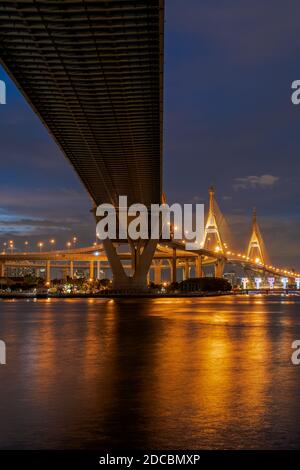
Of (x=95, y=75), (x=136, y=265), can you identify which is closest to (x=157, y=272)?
(x=136, y=265)

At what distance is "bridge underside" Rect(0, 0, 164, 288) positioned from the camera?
30.2 metres

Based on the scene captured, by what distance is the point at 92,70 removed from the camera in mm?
37562

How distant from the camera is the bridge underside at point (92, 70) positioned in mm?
30188

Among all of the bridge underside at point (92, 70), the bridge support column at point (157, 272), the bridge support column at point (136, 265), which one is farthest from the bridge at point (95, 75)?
the bridge support column at point (157, 272)

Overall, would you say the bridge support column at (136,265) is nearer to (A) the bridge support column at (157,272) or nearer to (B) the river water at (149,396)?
(B) the river water at (149,396)

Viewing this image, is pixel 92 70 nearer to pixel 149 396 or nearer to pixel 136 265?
pixel 149 396

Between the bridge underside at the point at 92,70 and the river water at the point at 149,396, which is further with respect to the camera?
the bridge underside at the point at 92,70

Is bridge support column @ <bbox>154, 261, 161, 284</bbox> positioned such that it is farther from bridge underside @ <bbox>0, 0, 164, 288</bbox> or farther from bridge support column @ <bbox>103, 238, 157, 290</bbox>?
bridge underside @ <bbox>0, 0, 164, 288</bbox>

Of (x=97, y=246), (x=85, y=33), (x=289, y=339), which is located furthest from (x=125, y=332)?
(x=97, y=246)

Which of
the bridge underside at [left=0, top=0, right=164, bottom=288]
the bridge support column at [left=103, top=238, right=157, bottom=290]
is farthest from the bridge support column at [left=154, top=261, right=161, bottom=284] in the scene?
the bridge underside at [left=0, top=0, right=164, bottom=288]

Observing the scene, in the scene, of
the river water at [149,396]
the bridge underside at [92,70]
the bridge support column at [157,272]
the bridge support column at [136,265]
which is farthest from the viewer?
the bridge support column at [157,272]

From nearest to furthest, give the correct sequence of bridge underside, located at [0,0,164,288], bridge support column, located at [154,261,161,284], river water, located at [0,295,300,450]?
river water, located at [0,295,300,450], bridge underside, located at [0,0,164,288], bridge support column, located at [154,261,161,284]

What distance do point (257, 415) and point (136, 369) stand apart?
5066mm
